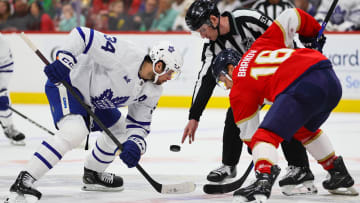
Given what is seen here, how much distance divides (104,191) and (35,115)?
12.5 feet

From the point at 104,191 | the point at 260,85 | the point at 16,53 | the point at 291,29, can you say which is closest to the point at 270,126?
the point at 260,85

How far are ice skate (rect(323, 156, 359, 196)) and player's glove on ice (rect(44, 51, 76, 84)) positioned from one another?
1.40m

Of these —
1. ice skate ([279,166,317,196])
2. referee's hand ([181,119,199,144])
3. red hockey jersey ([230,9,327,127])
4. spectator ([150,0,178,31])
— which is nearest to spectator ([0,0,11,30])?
spectator ([150,0,178,31])

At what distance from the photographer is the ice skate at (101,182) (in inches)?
136

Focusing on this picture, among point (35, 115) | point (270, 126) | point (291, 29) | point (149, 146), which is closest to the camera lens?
point (270, 126)

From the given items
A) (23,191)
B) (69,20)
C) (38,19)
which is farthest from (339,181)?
(38,19)

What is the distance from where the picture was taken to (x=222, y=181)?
12.1 feet

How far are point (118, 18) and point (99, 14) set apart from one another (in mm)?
304

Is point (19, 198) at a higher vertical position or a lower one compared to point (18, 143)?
higher

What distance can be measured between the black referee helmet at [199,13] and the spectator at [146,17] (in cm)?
463

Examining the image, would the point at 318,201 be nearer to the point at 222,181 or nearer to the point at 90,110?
the point at 222,181

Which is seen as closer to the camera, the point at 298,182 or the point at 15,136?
the point at 298,182

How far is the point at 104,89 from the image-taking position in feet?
10.7

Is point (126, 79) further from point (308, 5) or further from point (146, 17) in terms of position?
point (146, 17)
